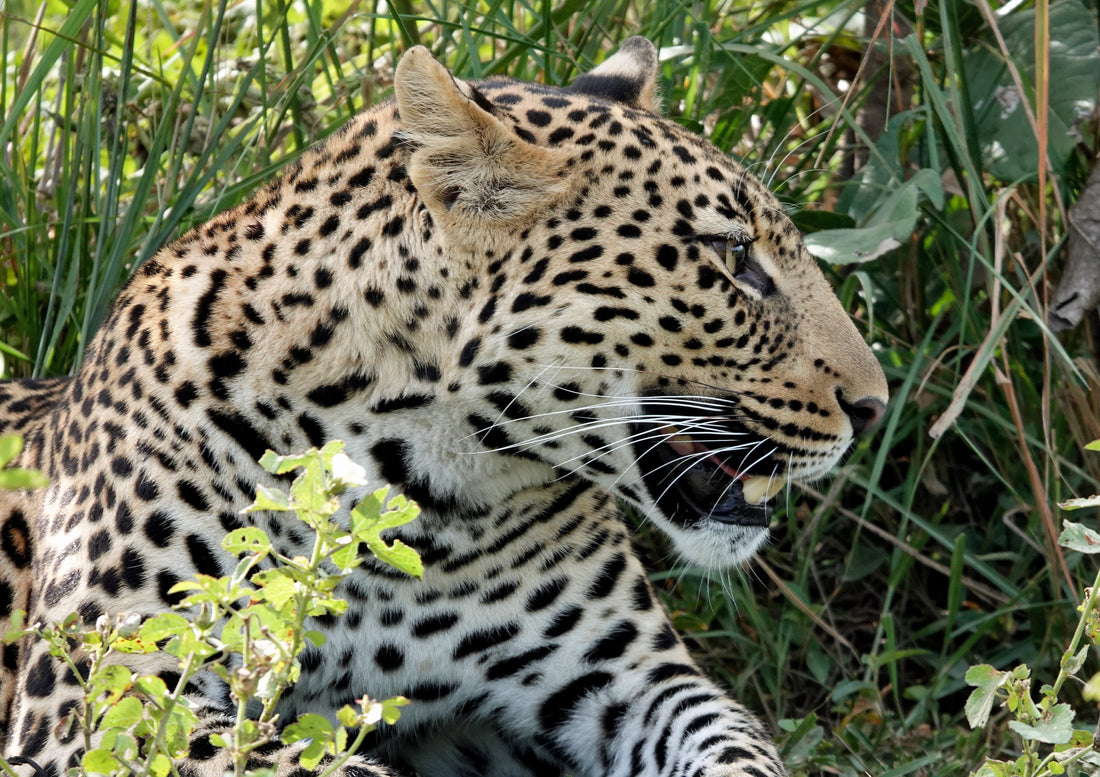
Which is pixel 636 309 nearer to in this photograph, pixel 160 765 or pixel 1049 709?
pixel 1049 709

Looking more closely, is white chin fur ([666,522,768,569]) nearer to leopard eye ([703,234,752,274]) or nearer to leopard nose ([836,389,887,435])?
leopard nose ([836,389,887,435])

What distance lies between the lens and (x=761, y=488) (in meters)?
3.36

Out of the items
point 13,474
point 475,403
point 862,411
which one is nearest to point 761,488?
point 862,411

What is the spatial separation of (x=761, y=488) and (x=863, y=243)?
1.06 m

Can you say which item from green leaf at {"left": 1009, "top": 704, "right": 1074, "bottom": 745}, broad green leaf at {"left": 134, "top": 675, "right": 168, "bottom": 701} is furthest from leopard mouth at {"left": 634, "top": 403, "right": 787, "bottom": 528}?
broad green leaf at {"left": 134, "top": 675, "right": 168, "bottom": 701}

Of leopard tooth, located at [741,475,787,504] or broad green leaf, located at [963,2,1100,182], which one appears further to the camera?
broad green leaf, located at [963,2,1100,182]

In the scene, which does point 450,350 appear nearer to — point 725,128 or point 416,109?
point 416,109

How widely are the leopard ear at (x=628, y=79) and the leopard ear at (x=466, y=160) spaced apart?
0.56 metres

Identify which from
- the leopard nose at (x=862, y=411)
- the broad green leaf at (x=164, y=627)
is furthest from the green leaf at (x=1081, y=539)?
the broad green leaf at (x=164, y=627)

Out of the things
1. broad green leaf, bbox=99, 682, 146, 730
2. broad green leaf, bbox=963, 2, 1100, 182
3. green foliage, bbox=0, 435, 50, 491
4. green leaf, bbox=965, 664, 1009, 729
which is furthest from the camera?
broad green leaf, bbox=963, 2, 1100, 182

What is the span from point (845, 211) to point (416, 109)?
209 centimetres

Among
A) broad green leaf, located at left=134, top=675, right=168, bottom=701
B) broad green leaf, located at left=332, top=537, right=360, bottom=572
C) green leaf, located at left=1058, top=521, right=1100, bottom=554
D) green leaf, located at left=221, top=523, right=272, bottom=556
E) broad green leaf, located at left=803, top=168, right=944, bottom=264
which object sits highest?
green leaf, located at left=221, top=523, right=272, bottom=556

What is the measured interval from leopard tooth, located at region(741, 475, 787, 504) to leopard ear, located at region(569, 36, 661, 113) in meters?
1.03

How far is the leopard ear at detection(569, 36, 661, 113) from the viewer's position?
3.62 metres
